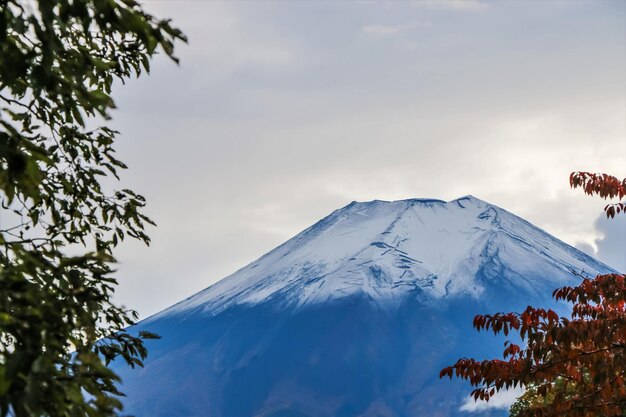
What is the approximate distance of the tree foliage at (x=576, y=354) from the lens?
404 inches

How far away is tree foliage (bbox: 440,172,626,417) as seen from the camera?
1027cm

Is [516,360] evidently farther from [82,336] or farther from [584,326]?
[82,336]

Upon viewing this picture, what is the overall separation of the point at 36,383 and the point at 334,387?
198m

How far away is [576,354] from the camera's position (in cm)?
1059

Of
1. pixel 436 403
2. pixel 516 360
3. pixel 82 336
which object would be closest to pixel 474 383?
pixel 516 360

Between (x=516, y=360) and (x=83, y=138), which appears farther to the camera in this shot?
(x=516, y=360)

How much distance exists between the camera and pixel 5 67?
184 inches

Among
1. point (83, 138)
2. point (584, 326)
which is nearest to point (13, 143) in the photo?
point (83, 138)

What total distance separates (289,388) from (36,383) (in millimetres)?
197579

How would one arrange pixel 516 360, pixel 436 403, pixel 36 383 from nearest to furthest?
pixel 36 383 < pixel 516 360 < pixel 436 403

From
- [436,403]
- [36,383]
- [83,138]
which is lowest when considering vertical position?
[436,403]

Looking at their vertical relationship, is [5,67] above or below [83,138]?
below

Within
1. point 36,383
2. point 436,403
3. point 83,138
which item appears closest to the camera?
point 36,383

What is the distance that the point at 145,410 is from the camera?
199m
